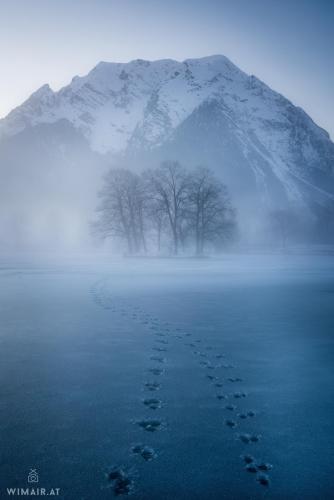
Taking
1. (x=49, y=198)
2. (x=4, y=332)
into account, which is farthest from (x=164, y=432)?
(x=49, y=198)

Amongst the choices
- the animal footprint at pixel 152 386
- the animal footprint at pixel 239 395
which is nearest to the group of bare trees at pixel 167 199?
the animal footprint at pixel 152 386

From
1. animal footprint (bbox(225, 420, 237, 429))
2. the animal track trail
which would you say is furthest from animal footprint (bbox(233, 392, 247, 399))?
animal footprint (bbox(225, 420, 237, 429))

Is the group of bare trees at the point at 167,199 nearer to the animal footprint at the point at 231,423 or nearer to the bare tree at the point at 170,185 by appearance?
the bare tree at the point at 170,185

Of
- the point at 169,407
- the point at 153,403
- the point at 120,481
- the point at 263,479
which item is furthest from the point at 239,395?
the point at 120,481

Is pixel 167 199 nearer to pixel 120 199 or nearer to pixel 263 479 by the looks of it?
pixel 120 199

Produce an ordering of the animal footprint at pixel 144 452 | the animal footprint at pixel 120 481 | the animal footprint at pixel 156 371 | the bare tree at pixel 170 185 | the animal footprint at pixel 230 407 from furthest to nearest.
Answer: the bare tree at pixel 170 185
the animal footprint at pixel 156 371
the animal footprint at pixel 230 407
the animal footprint at pixel 144 452
the animal footprint at pixel 120 481

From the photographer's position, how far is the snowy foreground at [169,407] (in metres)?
2.88

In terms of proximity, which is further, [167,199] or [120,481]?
[167,199]

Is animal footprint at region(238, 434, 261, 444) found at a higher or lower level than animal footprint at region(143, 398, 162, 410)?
lower

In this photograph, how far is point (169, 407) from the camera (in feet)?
13.7

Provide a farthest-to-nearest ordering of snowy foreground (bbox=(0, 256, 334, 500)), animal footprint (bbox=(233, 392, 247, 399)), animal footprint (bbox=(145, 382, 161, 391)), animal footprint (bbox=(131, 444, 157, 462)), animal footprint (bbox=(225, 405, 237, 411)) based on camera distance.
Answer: animal footprint (bbox=(145, 382, 161, 391)) → animal footprint (bbox=(233, 392, 247, 399)) → animal footprint (bbox=(225, 405, 237, 411)) → animal footprint (bbox=(131, 444, 157, 462)) → snowy foreground (bbox=(0, 256, 334, 500))

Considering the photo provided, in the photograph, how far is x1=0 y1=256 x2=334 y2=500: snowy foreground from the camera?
113 inches

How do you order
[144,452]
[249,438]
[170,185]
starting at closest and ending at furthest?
[144,452], [249,438], [170,185]

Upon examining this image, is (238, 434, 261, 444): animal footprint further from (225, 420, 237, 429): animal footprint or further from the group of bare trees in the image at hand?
the group of bare trees
